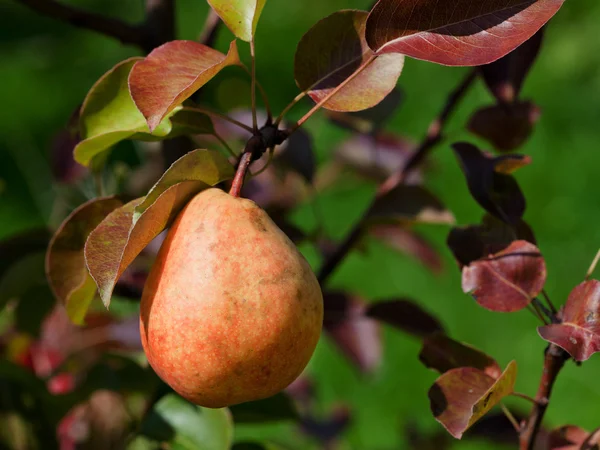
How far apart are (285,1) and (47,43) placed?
1216mm

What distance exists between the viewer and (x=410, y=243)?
161cm

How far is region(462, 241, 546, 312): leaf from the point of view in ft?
2.54

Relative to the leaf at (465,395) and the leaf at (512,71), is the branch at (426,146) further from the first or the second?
the leaf at (465,395)

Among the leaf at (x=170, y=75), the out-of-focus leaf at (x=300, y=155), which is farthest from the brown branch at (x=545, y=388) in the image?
the out-of-focus leaf at (x=300, y=155)

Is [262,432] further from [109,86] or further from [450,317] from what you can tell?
[109,86]

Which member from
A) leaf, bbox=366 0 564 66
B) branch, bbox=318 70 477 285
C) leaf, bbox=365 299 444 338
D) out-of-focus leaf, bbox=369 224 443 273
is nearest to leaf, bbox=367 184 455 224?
branch, bbox=318 70 477 285

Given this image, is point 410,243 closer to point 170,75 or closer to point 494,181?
point 494,181

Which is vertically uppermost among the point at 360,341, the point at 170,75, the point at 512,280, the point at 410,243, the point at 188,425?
the point at 170,75

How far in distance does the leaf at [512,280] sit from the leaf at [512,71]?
26 cm

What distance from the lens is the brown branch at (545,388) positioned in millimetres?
732

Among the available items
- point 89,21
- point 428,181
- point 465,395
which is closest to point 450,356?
point 465,395

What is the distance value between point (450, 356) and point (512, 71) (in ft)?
1.19

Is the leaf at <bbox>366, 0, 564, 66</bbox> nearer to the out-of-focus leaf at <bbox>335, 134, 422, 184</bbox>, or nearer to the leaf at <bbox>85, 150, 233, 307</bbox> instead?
the leaf at <bbox>85, 150, 233, 307</bbox>

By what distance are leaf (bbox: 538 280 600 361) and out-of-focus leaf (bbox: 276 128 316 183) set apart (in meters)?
0.54
